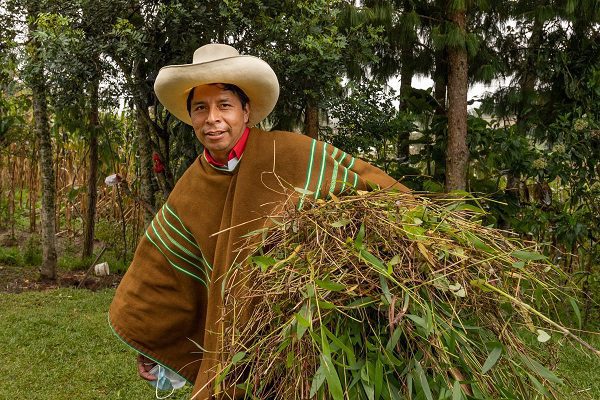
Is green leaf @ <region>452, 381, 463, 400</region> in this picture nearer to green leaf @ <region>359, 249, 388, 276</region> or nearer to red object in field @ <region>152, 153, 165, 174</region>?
green leaf @ <region>359, 249, 388, 276</region>

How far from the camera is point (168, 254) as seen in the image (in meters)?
2.52

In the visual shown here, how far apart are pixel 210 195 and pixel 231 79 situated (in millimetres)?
412

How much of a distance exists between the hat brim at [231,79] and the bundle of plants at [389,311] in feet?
2.75

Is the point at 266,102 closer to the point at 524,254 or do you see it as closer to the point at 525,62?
the point at 524,254

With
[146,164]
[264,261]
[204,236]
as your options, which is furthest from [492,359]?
[146,164]

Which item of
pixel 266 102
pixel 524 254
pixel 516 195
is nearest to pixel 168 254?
pixel 266 102

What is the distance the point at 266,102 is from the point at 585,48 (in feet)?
14.1

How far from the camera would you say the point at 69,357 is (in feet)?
16.1

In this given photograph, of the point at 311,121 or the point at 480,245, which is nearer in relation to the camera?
the point at 480,245

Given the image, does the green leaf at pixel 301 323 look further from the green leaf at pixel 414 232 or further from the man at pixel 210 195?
the man at pixel 210 195

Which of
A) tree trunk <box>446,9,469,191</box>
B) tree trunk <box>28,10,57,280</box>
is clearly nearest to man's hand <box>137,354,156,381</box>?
tree trunk <box>446,9,469,191</box>

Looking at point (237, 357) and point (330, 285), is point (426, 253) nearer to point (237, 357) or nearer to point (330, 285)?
point (330, 285)

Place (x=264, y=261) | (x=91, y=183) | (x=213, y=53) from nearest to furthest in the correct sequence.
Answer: (x=264, y=261) < (x=213, y=53) < (x=91, y=183)

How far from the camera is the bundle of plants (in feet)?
4.62
